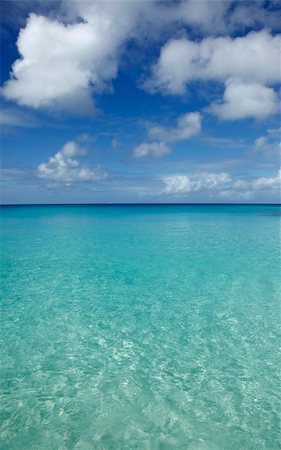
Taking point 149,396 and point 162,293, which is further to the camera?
point 162,293

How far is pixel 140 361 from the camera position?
7559 millimetres

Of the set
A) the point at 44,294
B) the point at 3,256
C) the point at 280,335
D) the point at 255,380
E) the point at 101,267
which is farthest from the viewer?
the point at 3,256

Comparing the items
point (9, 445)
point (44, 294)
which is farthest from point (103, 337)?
point (44, 294)

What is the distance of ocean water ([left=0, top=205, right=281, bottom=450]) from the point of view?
5379 mm

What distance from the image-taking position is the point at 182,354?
25.7 feet

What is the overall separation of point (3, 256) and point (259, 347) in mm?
17858

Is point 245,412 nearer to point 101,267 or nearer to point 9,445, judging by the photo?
point 9,445

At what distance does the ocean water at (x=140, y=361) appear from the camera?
538 centimetres

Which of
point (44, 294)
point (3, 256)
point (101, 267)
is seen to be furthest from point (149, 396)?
point (3, 256)

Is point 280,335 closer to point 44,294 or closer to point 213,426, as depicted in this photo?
point 213,426

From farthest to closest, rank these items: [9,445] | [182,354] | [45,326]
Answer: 1. [45,326]
2. [182,354]
3. [9,445]

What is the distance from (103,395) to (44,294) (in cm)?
716

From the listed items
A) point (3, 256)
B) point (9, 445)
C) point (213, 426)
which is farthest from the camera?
point (3, 256)

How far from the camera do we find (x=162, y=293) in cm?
1288
